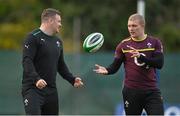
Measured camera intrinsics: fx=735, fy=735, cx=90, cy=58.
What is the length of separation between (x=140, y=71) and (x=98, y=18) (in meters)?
32.0

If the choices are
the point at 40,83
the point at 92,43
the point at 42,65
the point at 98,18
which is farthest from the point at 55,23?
the point at 98,18

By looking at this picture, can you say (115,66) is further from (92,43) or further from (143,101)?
(143,101)

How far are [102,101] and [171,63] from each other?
230 cm

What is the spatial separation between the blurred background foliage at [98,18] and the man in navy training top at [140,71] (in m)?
29.5

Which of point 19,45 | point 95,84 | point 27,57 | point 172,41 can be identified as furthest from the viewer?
point 172,41

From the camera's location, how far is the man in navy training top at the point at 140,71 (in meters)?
11.8

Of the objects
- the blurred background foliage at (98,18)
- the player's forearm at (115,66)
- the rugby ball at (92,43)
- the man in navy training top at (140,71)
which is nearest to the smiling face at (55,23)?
the rugby ball at (92,43)

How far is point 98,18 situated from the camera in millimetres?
43719

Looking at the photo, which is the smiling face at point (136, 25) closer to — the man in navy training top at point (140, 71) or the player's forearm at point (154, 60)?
the man in navy training top at point (140, 71)

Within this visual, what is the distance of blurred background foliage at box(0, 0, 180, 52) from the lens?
42375 millimetres

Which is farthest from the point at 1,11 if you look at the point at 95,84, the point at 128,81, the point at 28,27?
the point at 128,81

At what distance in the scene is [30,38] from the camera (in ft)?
37.8

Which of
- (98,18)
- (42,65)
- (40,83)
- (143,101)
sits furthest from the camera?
(98,18)

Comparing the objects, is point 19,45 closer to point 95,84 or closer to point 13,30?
point 13,30
